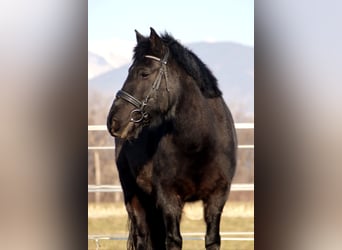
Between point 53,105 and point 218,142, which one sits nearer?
point 218,142

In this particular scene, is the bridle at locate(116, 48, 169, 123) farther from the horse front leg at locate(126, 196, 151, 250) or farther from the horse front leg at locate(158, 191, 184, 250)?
the horse front leg at locate(126, 196, 151, 250)

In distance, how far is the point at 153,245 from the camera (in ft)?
11.6

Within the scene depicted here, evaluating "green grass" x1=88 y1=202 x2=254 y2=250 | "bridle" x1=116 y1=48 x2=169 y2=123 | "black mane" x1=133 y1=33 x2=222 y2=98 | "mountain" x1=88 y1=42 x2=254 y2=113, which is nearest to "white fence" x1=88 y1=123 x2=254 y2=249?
"green grass" x1=88 y1=202 x2=254 y2=250

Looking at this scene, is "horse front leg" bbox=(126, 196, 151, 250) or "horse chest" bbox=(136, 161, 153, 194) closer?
"horse chest" bbox=(136, 161, 153, 194)

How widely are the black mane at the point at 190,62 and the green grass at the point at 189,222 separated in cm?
66

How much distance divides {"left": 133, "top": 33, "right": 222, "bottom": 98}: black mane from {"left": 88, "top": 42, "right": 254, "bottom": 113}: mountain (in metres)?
0.17

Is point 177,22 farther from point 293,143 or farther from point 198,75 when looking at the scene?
point 293,143

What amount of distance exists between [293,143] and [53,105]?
1.48m

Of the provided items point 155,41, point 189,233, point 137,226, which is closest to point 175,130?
point 155,41

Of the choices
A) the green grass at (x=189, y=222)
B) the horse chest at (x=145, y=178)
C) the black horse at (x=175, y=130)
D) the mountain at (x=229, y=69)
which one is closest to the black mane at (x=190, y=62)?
the black horse at (x=175, y=130)

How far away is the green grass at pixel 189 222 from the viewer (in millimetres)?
3264

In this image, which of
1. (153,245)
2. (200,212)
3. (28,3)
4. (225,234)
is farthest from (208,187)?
(28,3)

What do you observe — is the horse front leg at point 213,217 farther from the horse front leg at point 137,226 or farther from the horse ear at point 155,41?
the horse ear at point 155,41

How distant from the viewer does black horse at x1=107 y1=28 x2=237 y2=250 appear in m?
3.01
